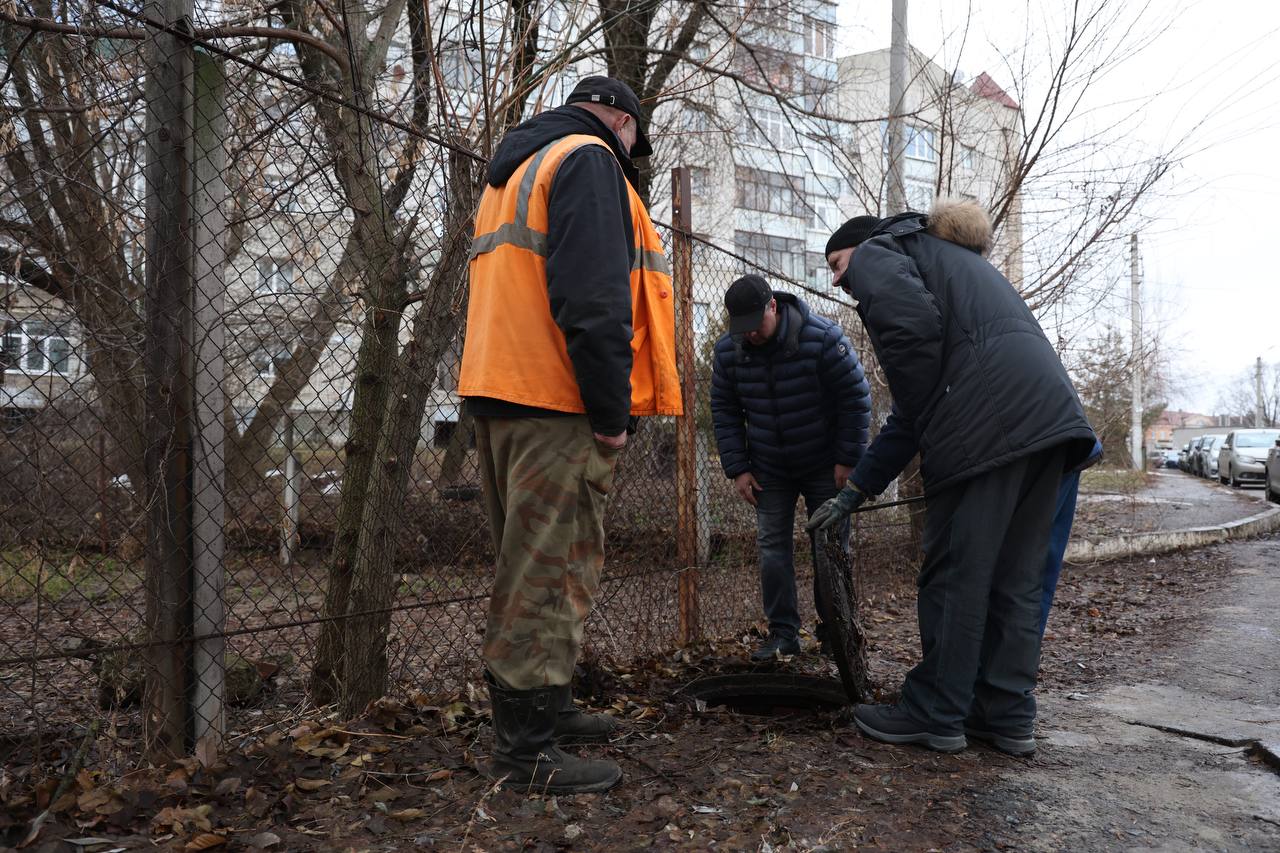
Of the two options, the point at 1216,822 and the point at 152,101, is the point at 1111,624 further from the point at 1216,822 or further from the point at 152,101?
the point at 152,101

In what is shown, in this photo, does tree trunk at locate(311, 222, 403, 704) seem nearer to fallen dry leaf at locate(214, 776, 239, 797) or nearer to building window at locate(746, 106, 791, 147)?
fallen dry leaf at locate(214, 776, 239, 797)

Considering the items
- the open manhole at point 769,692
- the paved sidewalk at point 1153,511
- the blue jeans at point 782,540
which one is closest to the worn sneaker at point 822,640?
the blue jeans at point 782,540

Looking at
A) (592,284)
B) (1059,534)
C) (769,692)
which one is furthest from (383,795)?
(1059,534)

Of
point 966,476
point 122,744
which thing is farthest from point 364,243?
point 966,476

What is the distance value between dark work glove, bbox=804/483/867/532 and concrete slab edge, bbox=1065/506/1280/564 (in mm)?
5444

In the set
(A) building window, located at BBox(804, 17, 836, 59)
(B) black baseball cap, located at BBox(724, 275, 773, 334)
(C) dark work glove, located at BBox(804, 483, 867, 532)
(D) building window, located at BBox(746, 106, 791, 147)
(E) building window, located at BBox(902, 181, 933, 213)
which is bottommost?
(C) dark work glove, located at BBox(804, 483, 867, 532)

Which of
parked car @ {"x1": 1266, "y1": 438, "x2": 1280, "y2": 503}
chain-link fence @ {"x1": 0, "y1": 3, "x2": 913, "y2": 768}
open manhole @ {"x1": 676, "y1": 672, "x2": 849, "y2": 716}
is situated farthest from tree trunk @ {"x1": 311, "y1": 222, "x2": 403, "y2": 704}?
parked car @ {"x1": 1266, "y1": 438, "x2": 1280, "y2": 503}

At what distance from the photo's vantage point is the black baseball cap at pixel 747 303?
4.14 meters

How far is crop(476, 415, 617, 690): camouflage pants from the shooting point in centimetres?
259

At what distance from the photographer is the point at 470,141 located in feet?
13.1

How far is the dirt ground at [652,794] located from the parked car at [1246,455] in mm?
24306

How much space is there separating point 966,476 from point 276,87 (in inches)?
115

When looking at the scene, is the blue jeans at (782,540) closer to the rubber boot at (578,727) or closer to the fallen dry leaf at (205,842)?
the rubber boot at (578,727)

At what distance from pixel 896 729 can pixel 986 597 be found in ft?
1.88
